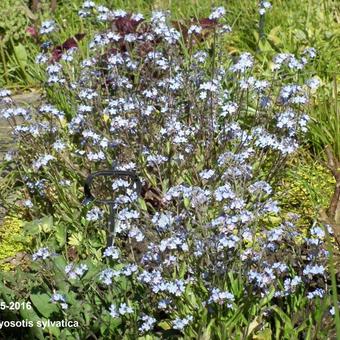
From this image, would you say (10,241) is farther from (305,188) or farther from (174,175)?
(305,188)

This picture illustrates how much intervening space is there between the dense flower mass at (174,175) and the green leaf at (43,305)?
0.39ft

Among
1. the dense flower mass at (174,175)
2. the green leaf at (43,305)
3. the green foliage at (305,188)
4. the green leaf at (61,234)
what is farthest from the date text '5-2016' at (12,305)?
the green foliage at (305,188)

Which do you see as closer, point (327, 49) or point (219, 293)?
point (219, 293)

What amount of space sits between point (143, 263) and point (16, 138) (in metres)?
1.38

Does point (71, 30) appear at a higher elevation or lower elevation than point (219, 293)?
higher

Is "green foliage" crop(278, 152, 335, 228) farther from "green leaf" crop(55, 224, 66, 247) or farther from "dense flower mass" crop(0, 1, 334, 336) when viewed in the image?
"green leaf" crop(55, 224, 66, 247)

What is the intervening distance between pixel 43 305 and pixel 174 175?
101 cm

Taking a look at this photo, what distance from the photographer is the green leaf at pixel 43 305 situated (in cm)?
312

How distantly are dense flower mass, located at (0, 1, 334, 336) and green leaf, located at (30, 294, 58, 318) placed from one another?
0.12 m

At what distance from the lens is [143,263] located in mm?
3068

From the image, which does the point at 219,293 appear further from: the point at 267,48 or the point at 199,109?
the point at 267,48

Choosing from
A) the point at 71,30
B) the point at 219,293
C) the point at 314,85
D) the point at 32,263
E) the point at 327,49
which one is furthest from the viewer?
the point at 71,30

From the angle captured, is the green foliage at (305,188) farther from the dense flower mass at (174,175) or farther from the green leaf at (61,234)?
the green leaf at (61,234)

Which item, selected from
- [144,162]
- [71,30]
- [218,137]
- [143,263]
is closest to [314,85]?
[218,137]
